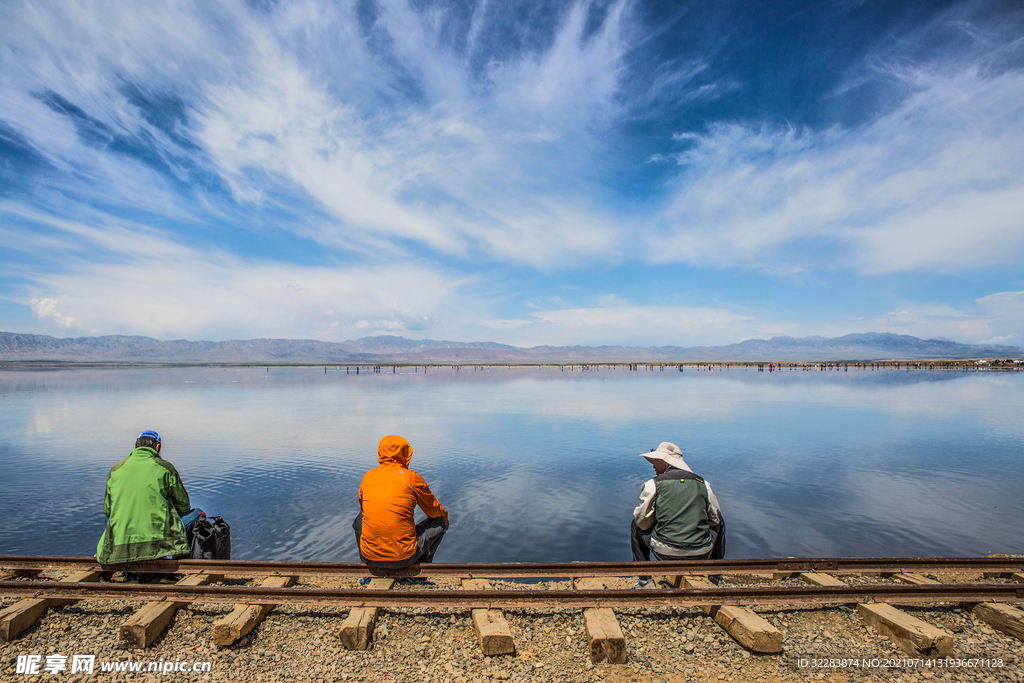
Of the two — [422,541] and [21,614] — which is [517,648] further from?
[21,614]

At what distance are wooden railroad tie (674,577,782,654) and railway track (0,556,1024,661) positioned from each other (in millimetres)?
11

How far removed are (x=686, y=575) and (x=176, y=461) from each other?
17.1 meters

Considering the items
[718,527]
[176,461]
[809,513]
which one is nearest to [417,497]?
[718,527]

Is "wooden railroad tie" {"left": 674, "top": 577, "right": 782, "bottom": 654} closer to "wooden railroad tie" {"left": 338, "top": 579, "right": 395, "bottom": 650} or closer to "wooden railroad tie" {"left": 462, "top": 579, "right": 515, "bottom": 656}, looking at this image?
"wooden railroad tie" {"left": 462, "top": 579, "right": 515, "bottom": 656}

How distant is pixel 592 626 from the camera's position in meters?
5.00

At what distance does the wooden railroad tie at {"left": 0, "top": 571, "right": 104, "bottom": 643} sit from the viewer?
16.3 feet

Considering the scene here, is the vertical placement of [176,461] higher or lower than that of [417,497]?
lower

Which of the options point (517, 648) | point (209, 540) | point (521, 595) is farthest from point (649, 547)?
point (209, 540)

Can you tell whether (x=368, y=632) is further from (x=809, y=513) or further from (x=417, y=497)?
(x=809, y=513)

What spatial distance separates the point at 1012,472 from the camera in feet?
49.9

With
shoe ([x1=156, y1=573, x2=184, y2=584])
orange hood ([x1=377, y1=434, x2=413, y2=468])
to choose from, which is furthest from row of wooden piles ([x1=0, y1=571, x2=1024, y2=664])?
orange hood ([x1=377, y1=434, x2=413, y2=468])

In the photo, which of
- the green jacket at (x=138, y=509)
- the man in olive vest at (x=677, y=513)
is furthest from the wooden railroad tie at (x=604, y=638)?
the green jacket at (x=138, y=509)

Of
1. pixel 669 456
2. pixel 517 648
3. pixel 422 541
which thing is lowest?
pixel 517 648

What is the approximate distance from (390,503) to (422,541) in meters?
1.06
